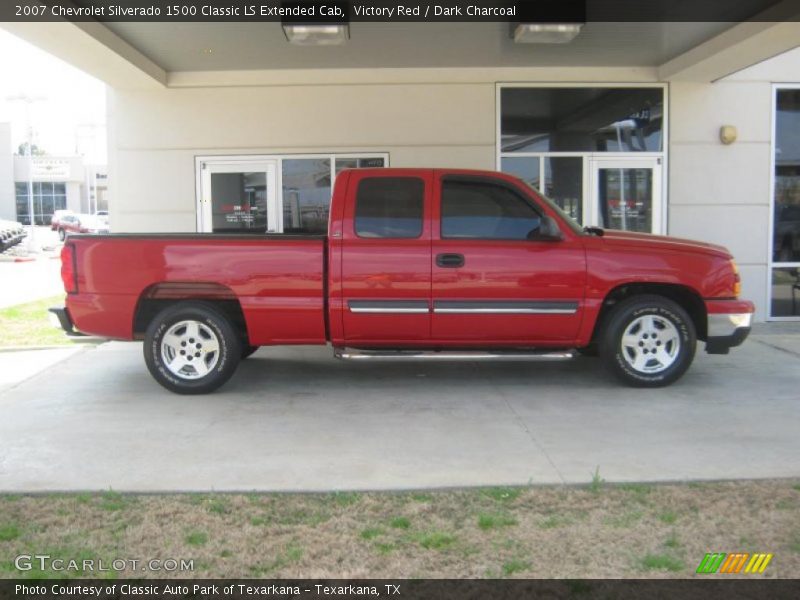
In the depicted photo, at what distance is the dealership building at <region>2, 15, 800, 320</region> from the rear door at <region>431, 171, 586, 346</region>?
4.22 metres

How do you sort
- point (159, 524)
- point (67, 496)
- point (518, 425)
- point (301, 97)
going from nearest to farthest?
point (159, 524) → point (67, 496) → point (518, 425) → point (301, 97)

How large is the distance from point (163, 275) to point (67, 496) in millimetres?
2601

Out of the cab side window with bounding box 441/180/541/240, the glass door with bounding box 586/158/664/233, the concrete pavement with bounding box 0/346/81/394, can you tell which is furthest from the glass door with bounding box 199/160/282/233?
the cab side window with bounding box 441/180/541/240

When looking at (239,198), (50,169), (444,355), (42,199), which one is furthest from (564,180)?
(42,199)

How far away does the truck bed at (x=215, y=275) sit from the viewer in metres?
6.68

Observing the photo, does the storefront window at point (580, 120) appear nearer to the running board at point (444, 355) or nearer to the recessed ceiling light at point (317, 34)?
the recessed ceiling light at point (317, 34)

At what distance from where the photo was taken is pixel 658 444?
546 centimetres

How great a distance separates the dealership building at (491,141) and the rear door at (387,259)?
4.13 metres

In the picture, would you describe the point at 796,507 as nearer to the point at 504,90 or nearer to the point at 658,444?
the point at 658,444

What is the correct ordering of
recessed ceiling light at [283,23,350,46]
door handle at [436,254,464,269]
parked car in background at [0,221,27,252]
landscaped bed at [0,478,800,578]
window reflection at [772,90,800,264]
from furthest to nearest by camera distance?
1. parked car in background at [0,221,27,252]
2. window reflection at [772,90,800,264]
3. recessed ceiling light at [283,23,350,46]
4. door handle at [436,254,464,269]
5. landscaped bed at [0,478,800,578]

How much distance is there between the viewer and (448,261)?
6.63 metres

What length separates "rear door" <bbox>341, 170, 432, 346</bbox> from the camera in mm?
6637

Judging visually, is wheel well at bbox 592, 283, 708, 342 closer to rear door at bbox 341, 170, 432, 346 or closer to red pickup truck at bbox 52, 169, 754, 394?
red pickup truck at bbox 52, 169, 754, 394
